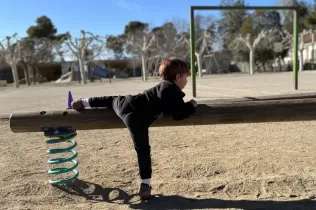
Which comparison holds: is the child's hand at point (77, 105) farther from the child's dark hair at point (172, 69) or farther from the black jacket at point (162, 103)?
the child's dark hair at point (172, 69)

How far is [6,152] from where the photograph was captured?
4.52 metres

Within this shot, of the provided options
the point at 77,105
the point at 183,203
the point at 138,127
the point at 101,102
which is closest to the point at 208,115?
the point at 138,127

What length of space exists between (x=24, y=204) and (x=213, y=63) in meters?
55.2

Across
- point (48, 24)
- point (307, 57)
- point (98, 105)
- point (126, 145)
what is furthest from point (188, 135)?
point (48, 24)

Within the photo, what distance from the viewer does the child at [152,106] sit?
2652 mm

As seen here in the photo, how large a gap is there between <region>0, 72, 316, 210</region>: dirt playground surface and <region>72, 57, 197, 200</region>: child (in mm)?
439

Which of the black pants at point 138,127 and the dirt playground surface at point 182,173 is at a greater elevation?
the black pants at point 138,127

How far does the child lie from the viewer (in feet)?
8.70

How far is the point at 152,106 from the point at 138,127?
205 mm

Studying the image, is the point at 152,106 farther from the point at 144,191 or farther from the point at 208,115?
the point at 144,191

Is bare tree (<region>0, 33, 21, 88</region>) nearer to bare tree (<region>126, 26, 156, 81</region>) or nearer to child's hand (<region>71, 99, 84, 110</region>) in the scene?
bare tree (<region>126, 26, 156, 81</region>)

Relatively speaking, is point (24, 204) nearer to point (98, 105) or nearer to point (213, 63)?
point (98, 105)

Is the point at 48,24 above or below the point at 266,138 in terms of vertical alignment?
above

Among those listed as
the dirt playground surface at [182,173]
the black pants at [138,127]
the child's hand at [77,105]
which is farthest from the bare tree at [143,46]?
the black pants at [138,127]
